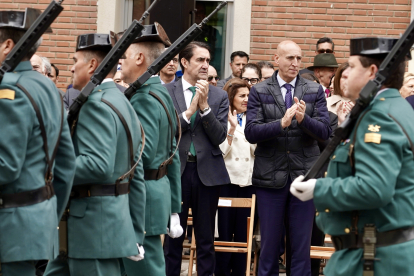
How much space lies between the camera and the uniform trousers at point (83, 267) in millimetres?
3918

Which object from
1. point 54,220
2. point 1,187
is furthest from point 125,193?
point 1,187

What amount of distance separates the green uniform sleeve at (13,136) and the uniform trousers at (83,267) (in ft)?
2.82

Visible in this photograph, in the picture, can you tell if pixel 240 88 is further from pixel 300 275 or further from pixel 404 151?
pixel 404 151

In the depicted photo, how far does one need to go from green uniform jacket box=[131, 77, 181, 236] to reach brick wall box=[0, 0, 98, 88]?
5.42 metres

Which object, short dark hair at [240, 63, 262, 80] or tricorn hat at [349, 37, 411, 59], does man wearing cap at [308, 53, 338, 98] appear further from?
tricorn hat at [349, 37, 411, 59]

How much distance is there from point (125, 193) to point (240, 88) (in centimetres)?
345

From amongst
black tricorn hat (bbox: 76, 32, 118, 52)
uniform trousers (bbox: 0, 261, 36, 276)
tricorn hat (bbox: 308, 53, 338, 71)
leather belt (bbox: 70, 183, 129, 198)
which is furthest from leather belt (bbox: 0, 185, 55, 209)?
tricorn hat (bbox: 308, 53, 338, 71)

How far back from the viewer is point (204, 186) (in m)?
6.30

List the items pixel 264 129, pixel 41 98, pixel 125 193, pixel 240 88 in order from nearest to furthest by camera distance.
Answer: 1. pixel 41 98
2. pixel 125 193
3. pixel 264 129
4. pixel 240 88

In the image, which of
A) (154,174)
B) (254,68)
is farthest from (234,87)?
(154,174)

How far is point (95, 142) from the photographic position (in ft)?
12.8

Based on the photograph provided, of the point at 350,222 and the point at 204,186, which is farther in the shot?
the point at 204,186

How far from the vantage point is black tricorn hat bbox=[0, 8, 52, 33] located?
139 inches

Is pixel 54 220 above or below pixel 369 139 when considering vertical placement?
below
